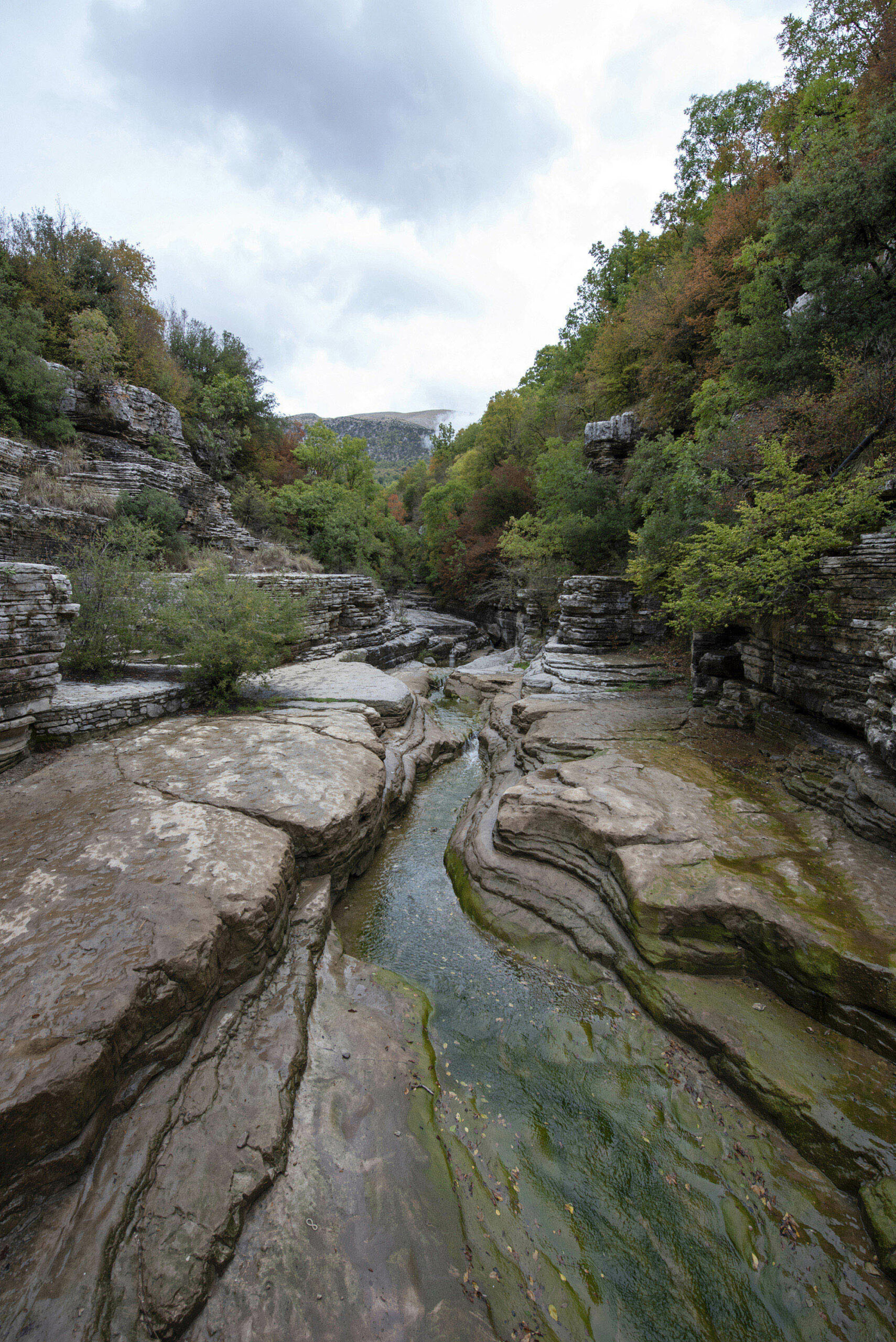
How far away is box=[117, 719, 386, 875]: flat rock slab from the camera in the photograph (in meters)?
5.13

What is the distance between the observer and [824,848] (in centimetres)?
454

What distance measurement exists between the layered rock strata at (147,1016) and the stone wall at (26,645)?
1.15 metres

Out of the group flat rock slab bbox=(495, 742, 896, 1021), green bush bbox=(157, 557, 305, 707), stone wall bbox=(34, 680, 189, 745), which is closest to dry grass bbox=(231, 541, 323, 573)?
green bush bbox=(157, 557, 305, 707)

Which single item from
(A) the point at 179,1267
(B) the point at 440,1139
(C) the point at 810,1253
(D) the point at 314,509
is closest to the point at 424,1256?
(B) the point at 440,1139

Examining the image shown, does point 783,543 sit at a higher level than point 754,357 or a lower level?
lower

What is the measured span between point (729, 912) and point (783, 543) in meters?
4.38

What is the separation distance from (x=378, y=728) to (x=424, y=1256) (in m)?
6.97

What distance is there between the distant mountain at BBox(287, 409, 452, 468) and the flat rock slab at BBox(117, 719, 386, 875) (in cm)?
8344

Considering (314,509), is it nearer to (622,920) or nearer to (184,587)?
(184,587)

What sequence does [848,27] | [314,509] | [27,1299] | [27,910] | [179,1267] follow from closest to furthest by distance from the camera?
[27,1299] → [179,1267] → [27,910] → [848,27] → [314,509]

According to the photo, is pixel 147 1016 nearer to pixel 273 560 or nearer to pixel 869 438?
pixel 869 438

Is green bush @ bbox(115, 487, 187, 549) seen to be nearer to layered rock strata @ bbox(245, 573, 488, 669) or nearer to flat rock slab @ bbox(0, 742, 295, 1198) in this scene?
layered rock strata @ bbox(245, 573, 488, 669)

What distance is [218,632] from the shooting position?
8.20 metres

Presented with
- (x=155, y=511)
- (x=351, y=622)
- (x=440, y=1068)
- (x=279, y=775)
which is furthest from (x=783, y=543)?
(x=155, y=511)
